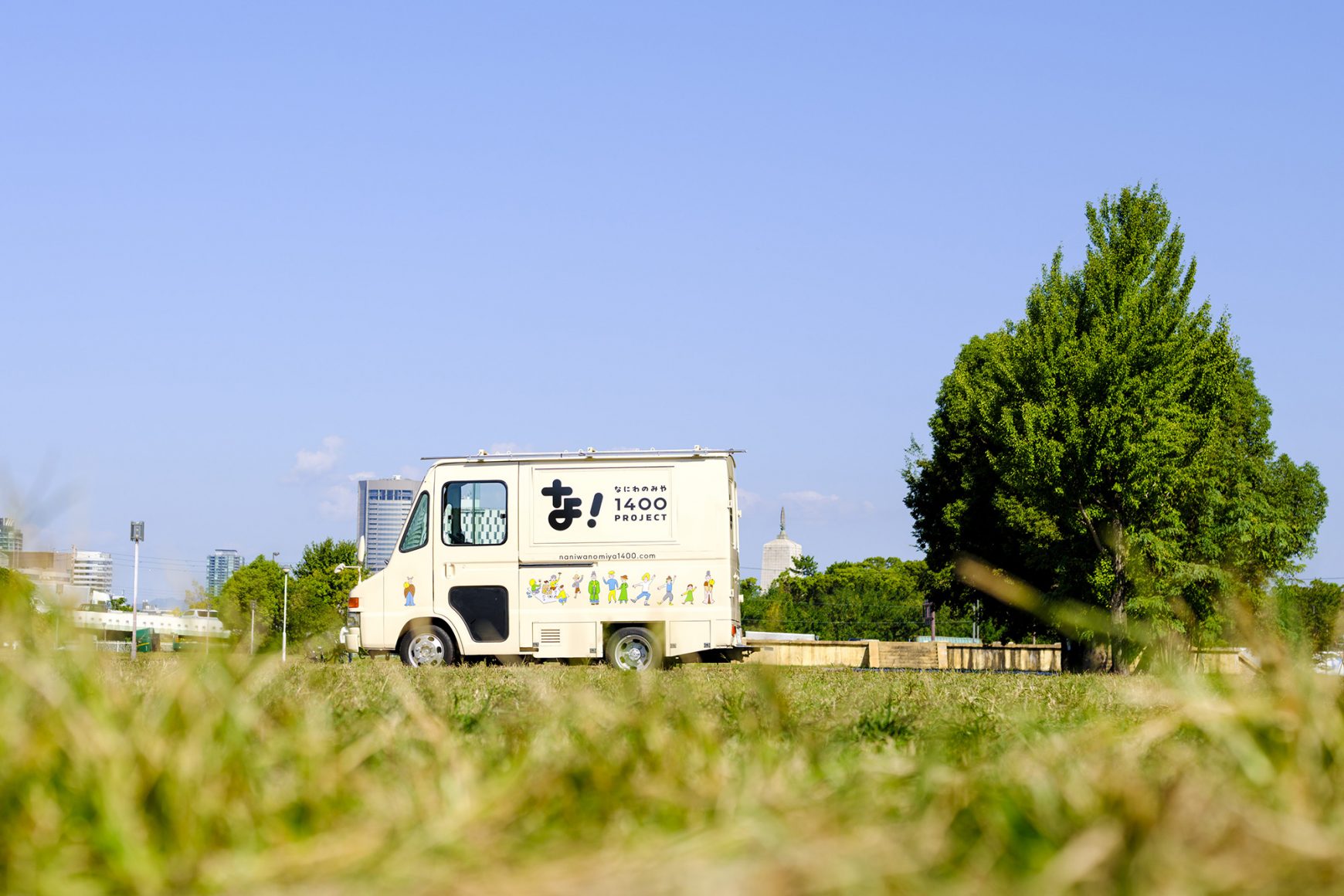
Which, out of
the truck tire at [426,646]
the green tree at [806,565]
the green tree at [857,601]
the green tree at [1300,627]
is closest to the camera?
the green tree at [1300,627]

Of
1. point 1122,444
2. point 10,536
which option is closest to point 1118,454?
point 1122,444

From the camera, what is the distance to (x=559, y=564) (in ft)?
61.3

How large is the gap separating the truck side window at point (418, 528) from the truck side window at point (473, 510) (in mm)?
280

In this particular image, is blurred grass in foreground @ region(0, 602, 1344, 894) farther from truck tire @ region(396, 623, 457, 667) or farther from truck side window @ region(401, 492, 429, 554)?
truck side window @ region(401, 492, 429, 554)

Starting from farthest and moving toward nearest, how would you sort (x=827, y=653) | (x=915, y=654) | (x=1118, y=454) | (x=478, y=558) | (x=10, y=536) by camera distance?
(x=915, y=654) < (x=827, y=653) < (x=1118, y=454) < (x=478, y=558) < (x=10, y=536)

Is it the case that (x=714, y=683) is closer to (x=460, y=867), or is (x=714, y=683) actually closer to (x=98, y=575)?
(x=98, y=575)

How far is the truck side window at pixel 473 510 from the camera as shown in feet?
61.7

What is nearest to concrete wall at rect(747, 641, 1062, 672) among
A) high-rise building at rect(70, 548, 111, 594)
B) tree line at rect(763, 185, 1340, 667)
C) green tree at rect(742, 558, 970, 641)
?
green tree at rect(742, 558, 970, 641)

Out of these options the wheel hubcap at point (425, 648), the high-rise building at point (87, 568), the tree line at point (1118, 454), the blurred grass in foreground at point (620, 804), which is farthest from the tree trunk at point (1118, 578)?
the high-rise building at point (87, 568)

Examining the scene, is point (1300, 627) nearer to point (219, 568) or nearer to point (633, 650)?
point (219, 568)

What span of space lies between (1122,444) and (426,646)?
54.2ft

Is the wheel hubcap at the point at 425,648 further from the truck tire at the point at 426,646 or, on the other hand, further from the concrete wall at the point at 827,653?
the concrete wall at the point at 827,653

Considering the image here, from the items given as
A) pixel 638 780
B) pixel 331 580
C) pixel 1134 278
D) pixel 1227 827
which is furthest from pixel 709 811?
pixel 331 580

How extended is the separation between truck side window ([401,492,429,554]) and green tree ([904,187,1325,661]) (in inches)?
593
